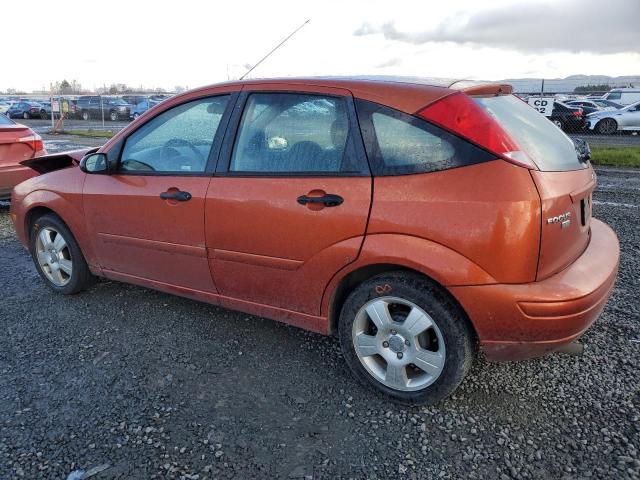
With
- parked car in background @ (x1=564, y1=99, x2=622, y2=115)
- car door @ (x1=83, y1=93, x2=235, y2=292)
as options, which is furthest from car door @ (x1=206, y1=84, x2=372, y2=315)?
parked car in background @ (x1=564, y1=99, x2=622, y2=115)

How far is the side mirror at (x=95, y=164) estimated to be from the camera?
3.59m

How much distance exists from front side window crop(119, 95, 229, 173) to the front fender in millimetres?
1252

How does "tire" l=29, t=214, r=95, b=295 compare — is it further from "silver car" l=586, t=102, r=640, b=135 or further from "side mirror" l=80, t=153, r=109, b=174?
"silver car" l=586, t=102, r=640, b=135

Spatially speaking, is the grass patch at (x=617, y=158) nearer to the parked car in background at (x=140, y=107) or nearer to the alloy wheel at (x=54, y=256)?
the alloy wheel at (x=54, y=256)

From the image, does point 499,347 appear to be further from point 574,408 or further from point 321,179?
point 321,179

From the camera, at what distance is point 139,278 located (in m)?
3.63

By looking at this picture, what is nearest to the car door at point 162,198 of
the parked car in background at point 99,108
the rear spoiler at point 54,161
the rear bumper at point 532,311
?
the rear spoiler at point 54,161

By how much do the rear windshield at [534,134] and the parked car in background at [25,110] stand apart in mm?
39840

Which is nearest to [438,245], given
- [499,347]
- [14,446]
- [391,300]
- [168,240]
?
[391,300]

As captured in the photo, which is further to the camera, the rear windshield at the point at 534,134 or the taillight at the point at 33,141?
the taillight at the point at 33,141

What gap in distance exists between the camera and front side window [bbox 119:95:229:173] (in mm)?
3201

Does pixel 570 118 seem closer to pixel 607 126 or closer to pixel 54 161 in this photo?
pixel 607 126

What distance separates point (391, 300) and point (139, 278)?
76.9 inches

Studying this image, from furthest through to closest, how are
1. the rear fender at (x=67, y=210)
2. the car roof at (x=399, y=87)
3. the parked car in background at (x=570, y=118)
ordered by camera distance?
the parked car in background at (x=570, y=118), the rear fender at (x=67, y=210), the car roof at (x=399, y=87)
